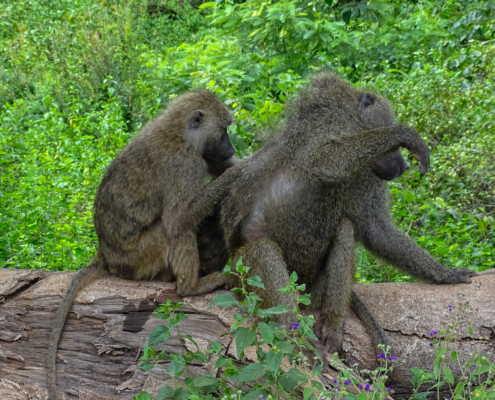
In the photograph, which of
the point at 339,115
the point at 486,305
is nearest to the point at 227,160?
the point at 339,115

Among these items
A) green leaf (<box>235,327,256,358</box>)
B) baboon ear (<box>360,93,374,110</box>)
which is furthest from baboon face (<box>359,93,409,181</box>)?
green leaf (<box>235,327,256,358</box>)

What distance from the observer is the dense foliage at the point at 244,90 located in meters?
4.62

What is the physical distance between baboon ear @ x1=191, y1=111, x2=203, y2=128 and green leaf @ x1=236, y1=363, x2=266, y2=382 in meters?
1.88

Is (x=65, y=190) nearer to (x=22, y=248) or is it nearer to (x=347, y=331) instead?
(x=22, y=248)

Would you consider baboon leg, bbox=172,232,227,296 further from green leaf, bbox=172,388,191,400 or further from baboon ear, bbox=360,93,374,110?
baboon ear, bbox=360,93,374,110

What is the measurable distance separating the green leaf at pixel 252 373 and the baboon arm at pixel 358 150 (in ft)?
4.14

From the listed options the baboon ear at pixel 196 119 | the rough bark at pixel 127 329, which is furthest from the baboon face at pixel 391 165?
the baboon ear at pixel 196 119

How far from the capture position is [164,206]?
A: 3361 mm

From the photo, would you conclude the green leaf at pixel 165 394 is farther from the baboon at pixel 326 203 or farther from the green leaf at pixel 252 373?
the baboon at pixel 326 203

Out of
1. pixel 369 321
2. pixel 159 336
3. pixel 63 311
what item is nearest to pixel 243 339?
pixel 159 336

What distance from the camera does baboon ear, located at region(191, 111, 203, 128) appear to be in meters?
3.59

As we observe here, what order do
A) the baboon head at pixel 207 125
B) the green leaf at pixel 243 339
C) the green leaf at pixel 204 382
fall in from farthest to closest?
the baboon head at pixel 207 125 → the green leaf at pixel 204 382 → the green leaf at pixel 243 339

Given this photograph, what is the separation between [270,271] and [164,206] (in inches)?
32.6

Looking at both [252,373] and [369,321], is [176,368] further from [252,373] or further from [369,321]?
[369,321]
